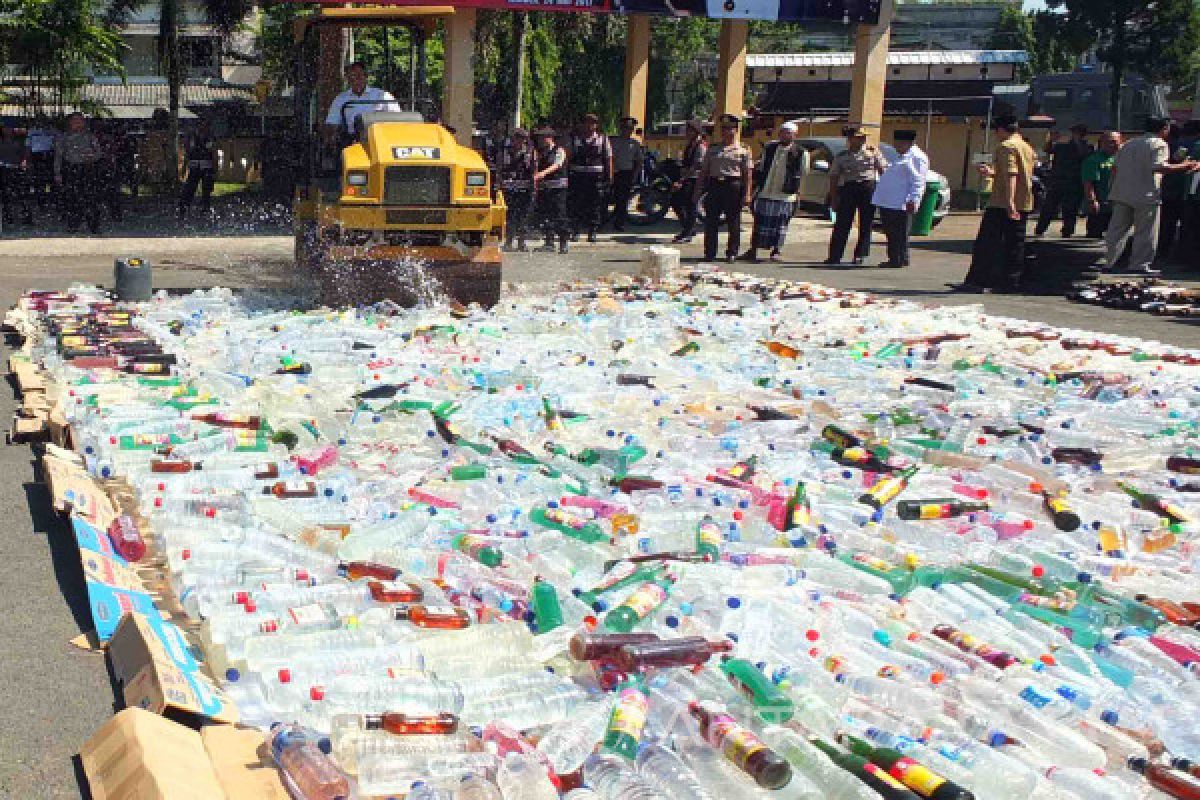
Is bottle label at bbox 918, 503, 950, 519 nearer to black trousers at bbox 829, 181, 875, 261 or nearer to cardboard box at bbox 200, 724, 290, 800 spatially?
cardboard box at bbox 200, 724, 290, 800

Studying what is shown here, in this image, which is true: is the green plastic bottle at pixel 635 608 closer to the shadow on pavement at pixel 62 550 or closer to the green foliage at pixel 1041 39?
the shadow on pavement at pixel 62 550

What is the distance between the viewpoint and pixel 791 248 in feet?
63.7

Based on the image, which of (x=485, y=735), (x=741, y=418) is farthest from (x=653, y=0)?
(x=485, y=735)

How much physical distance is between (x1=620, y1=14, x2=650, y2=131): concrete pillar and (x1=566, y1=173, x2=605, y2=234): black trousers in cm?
432

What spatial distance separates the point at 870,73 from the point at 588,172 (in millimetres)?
6204

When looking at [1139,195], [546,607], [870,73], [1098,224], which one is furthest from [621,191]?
[546,607]

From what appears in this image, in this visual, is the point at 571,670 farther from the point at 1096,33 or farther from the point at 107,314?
the point at 1096,33

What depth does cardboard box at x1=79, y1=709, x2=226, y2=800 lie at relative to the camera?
10.8ft

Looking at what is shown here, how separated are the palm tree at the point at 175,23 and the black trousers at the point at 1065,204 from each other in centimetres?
1851

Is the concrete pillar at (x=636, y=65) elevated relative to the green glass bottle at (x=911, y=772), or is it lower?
elevated

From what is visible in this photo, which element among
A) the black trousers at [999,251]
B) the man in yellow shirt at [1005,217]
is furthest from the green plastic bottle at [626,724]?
the black trousers at [999,251]

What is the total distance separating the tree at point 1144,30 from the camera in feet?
176

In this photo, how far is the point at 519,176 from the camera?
1761 centimetres

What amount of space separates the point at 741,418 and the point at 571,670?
3.56 metres
